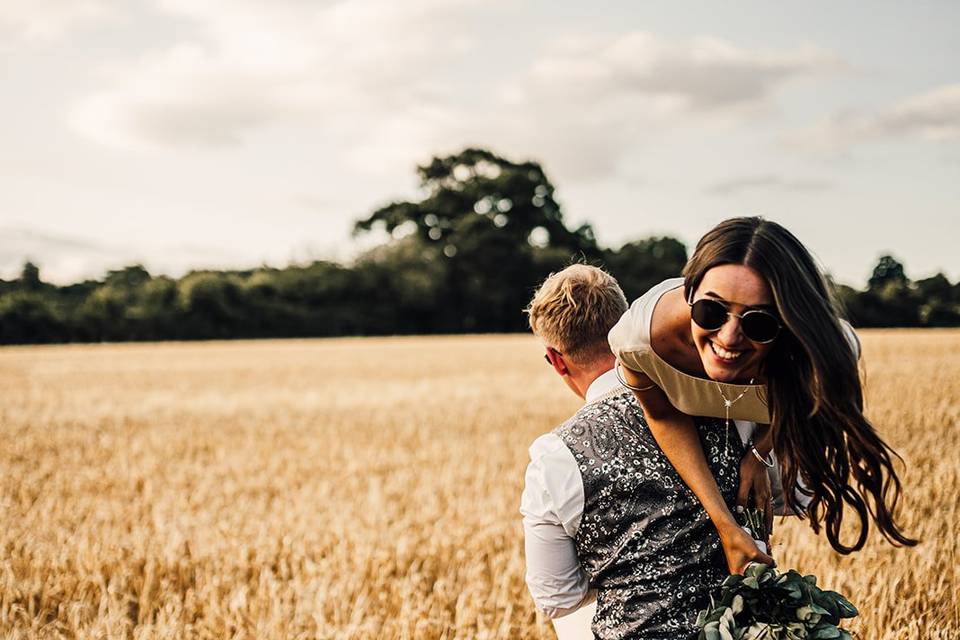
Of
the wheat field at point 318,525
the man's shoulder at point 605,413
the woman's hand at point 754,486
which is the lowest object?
the wheat field at point 318,525

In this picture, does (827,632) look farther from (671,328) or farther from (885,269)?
(885,269)

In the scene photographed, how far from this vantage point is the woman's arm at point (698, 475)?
176cm

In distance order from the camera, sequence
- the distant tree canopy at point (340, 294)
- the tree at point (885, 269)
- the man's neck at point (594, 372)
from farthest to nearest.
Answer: the distant tree canopy at point (340, 294), the tree at point (885, 269), the man's neck at point (594, 372)

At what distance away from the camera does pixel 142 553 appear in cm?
410

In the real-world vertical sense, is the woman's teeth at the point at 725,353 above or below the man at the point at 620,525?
above

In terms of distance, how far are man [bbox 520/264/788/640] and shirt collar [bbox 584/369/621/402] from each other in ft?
0.62

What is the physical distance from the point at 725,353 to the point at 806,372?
0.20 m

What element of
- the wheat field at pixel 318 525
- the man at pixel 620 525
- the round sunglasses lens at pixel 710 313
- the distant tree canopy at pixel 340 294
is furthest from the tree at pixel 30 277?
the round sunglasses lens at pixel 710 313

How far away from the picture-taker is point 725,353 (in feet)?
5.57

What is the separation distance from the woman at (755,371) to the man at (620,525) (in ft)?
0.20

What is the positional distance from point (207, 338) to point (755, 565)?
48884 millimetres

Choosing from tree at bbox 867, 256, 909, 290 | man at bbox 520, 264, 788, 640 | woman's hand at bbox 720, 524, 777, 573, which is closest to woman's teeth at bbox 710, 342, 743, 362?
man at bbox 520, 264, 788, 640

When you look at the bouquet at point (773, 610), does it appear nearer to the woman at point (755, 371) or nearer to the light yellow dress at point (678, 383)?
the woman at point (755, 371)

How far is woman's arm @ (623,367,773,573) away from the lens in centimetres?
176
